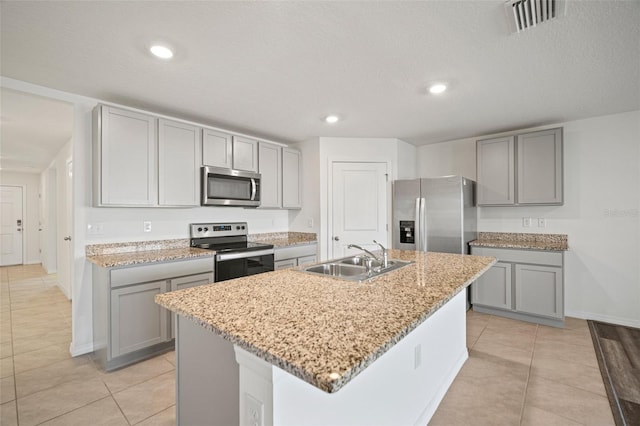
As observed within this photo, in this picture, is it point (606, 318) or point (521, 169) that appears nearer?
point (606, 318)

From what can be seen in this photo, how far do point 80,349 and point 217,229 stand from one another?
5.51 ft

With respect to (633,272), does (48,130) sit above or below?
above

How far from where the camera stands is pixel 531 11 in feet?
5.21

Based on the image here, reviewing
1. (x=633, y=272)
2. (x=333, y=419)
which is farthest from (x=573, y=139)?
(x=333, y=419)

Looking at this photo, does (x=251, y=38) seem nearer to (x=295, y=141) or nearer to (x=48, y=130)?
(x=295, y=141)

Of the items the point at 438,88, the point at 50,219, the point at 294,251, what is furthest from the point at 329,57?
the point at 50,219

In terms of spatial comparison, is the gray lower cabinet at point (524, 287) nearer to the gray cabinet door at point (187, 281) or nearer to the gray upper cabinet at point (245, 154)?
the gray upper cabinet at point (245, 154)

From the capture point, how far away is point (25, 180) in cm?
723

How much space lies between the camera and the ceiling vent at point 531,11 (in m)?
1.53

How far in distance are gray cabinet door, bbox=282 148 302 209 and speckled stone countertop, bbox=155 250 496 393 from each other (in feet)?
8.02

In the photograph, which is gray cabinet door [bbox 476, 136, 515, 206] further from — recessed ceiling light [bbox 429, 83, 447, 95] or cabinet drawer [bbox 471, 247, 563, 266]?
recessed ceiling light [bbox 429, 83, 447, 95]

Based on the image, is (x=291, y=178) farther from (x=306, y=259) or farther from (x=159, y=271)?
(x=159, y=271)

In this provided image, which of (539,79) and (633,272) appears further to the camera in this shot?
(633,272)

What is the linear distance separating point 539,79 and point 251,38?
88.3 inches
